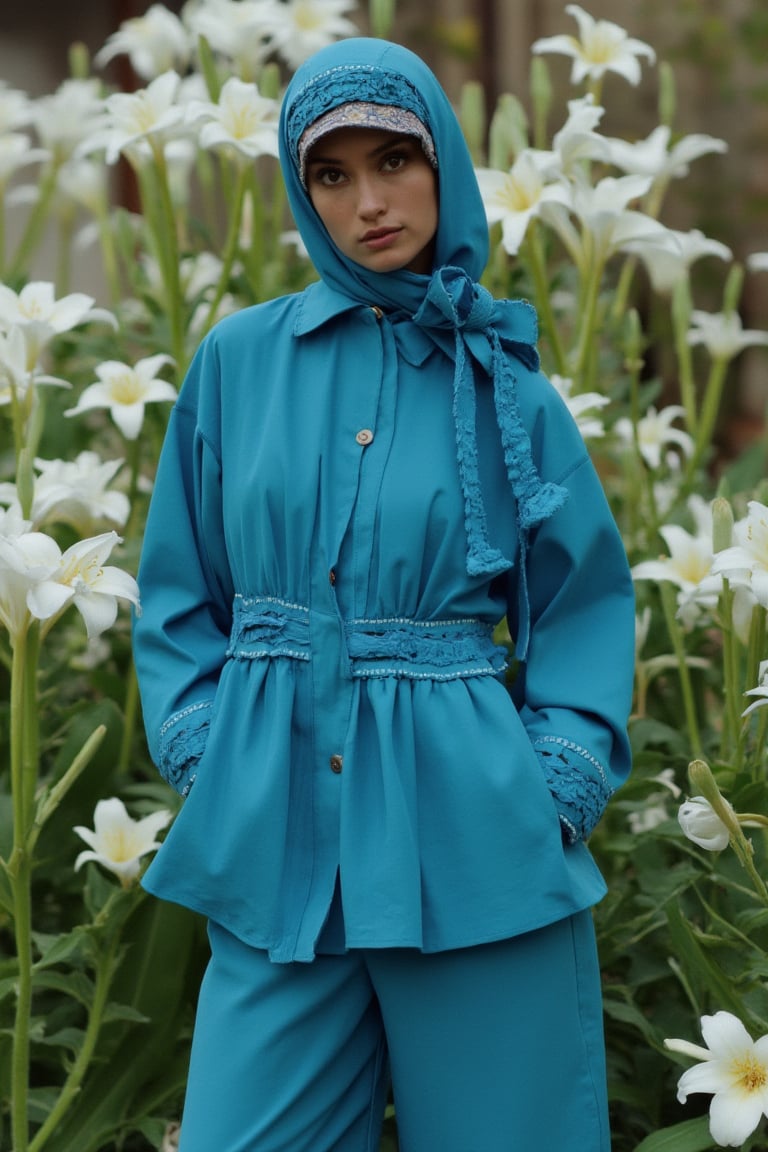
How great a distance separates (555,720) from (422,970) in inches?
12.1

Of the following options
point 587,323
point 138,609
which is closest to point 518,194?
point 587,323

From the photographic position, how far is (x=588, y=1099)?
6.17 ft

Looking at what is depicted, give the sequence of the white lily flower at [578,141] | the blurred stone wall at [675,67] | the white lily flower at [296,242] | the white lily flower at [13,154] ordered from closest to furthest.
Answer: the white lily flower at [578,141] < the white lily flower at [13,154] < the white lily flower at [296,242] < the blurred stone wall at [675,67]

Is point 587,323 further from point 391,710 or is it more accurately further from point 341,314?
point 391,710

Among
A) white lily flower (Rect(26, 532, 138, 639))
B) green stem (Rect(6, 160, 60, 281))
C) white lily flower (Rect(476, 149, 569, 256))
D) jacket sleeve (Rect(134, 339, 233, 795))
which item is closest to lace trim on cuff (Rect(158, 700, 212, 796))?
jacket sleeve (Rect(134, 339, 233, 795))

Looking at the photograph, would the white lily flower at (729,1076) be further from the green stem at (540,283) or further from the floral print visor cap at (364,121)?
the green stem at (540,283)

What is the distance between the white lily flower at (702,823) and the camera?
1953 millimetres

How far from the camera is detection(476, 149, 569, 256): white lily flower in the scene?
2562 millimetres

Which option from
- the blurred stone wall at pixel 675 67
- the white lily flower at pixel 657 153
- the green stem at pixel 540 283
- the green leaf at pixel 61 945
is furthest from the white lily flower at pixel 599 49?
the blurred stone wall at pixel 675 67

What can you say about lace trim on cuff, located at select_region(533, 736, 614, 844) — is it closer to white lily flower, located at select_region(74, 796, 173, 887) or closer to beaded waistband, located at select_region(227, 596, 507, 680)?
beaded waistband, located at select_region(227, 596, 507, 680)

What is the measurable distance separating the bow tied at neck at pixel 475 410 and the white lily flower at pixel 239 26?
4.44 feet

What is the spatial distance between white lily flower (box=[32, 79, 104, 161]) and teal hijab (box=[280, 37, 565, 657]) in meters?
1.59

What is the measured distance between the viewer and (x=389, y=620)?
6.08 feet

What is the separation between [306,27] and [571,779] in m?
2.00
